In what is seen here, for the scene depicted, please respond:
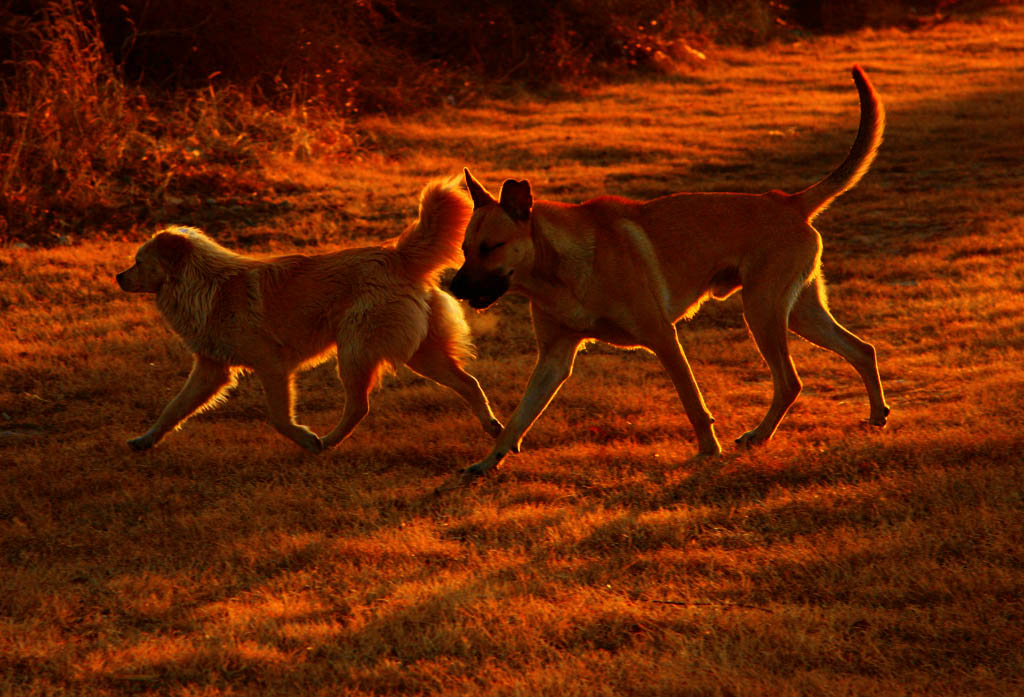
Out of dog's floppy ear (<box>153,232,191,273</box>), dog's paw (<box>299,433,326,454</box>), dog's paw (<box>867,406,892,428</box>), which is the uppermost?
dog's floppy ear (<box>153,232,191,273</box>)

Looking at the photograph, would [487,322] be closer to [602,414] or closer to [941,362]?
[602,414]

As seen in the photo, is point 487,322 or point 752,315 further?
point 487,322

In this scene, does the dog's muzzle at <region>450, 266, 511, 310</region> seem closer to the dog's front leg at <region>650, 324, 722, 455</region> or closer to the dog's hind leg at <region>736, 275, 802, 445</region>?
the dog's front leg at <region>650, 324, 722, 455</region>

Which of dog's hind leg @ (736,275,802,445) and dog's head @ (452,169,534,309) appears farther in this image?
dog's hind leg @ (736,275,802,445)

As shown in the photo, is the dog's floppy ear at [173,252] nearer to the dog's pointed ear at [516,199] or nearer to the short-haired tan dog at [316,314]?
the short-haired tan dog at [316,314]

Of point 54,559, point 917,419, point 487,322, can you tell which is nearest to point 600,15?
point 487,322

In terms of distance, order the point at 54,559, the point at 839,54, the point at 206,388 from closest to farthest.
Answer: the point at 54,559 < the point at 206,388 < the point at 839,54

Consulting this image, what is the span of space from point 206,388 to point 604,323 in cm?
235

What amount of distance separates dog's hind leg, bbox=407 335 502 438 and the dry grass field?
17cm

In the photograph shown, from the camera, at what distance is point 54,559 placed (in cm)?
496

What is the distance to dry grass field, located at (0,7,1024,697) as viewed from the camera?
398 centimetres

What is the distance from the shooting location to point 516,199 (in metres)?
5.61

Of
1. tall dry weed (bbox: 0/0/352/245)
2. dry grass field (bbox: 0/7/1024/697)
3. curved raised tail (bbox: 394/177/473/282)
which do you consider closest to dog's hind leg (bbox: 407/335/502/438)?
dry grass field (bbox: 0/7/1024/697)

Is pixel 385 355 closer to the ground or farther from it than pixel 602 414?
farther from it
